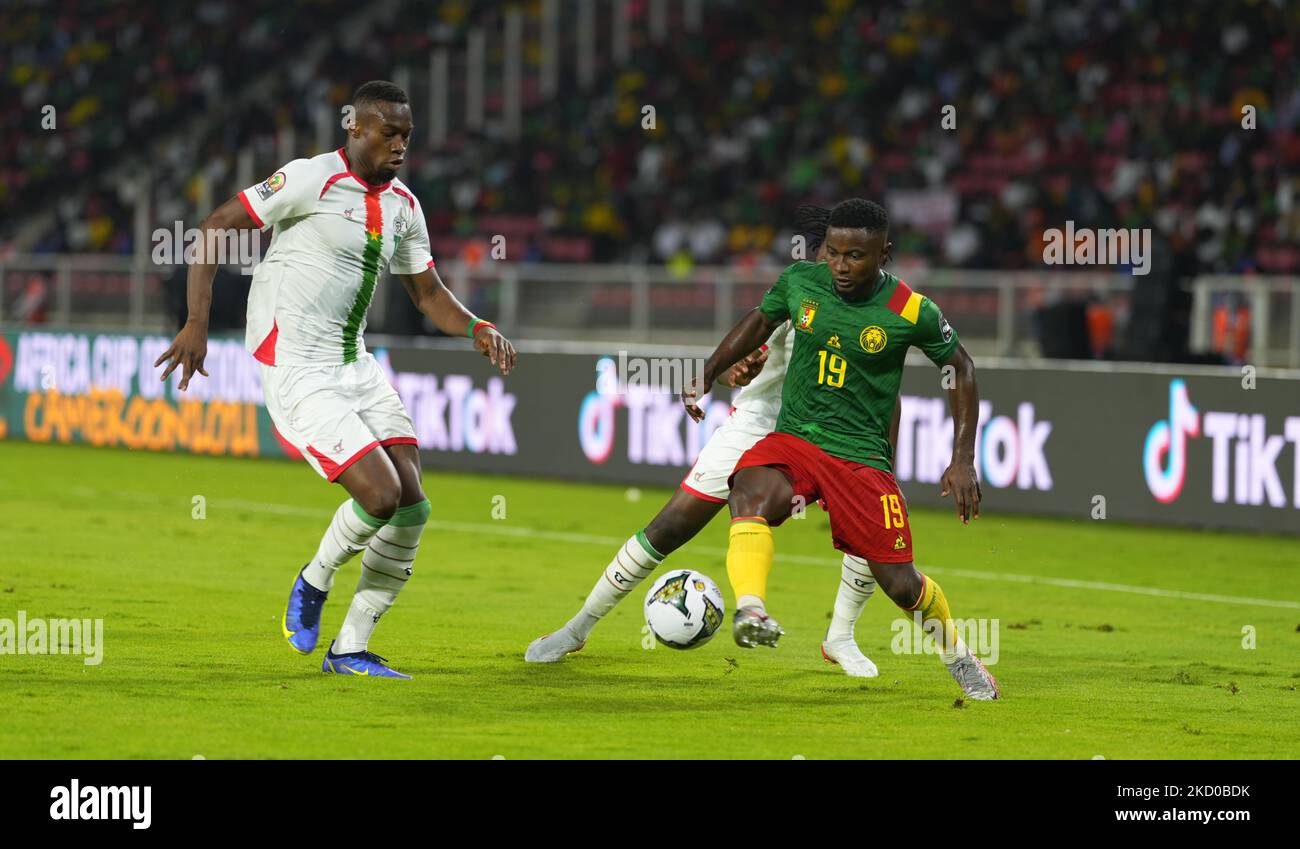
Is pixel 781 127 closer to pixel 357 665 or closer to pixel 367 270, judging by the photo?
pixel 367 270

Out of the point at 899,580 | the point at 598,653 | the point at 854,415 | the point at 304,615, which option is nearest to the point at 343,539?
the point at 304,615

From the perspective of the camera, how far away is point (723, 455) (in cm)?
828

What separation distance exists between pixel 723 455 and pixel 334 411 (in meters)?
1.67

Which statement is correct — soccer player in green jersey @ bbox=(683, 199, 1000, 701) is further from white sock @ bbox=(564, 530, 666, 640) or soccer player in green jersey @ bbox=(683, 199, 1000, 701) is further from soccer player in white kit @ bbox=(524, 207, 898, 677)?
white sock @ bbox=(564, 530, 666, 640)

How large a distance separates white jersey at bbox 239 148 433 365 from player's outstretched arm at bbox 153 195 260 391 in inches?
7.9

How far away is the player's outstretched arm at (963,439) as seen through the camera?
7.31 m

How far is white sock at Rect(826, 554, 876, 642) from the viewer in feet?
27.9

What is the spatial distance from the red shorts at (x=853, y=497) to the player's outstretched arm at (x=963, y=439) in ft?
0.73

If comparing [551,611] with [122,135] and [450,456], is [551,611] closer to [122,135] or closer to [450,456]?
[450,456]

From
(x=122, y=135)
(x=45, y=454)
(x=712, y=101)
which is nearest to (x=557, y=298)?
(x=45, y=454)

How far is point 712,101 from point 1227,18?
785 cm

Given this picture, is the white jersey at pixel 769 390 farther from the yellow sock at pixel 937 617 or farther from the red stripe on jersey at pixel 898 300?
the yellow sock at pixel 937 617

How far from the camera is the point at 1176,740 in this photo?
6961mm
